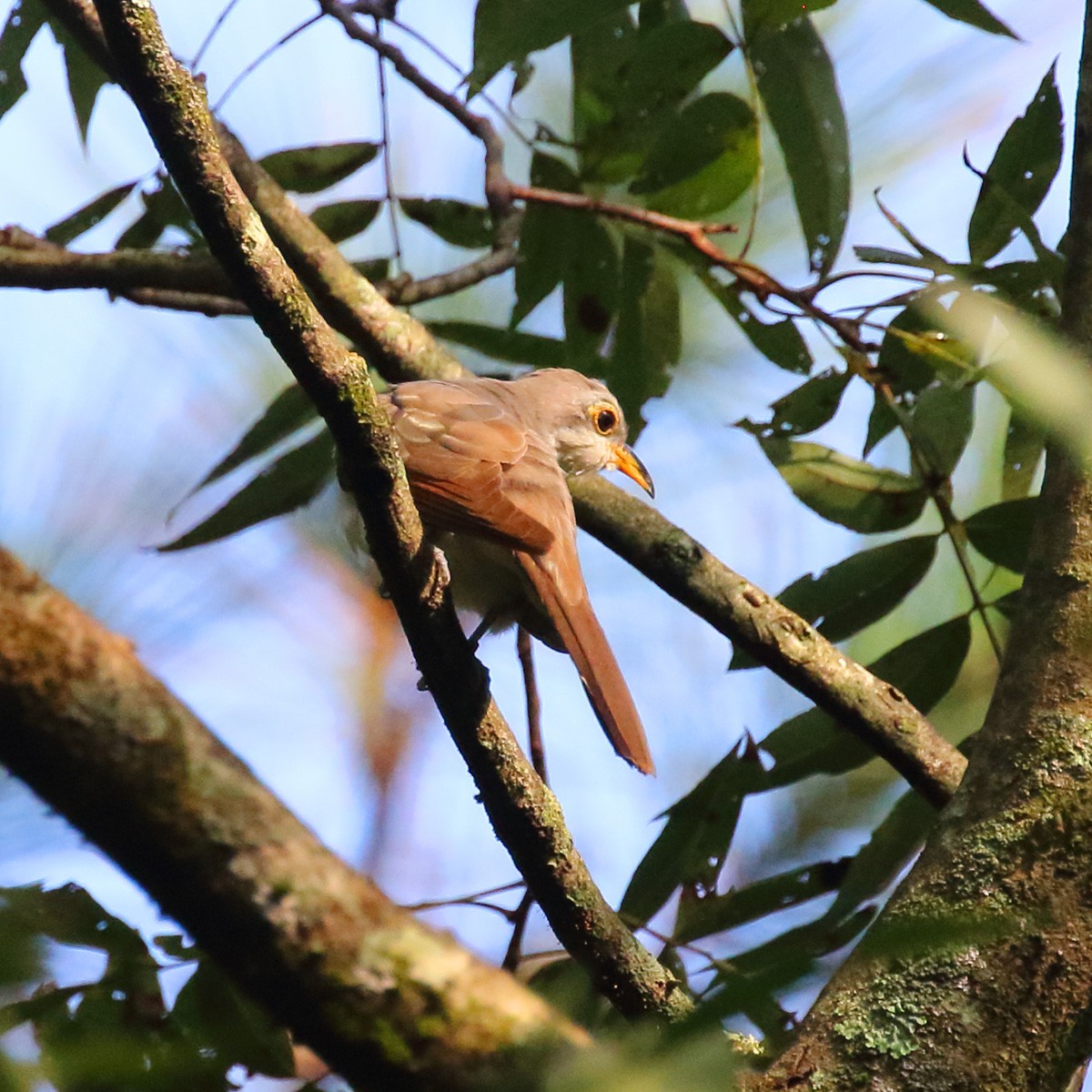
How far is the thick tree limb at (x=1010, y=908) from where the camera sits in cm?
229

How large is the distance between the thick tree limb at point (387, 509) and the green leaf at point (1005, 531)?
66.3 inches

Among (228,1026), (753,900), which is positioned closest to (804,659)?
(753,900)

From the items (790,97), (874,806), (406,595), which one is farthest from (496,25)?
(874,806)

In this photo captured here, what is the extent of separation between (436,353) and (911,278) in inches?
64.5

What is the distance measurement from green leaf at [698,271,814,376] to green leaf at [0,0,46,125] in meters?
2.30

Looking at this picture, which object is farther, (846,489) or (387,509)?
(846,489)

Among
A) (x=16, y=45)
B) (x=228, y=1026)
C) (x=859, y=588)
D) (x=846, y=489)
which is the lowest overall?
(x=228, y=1026)

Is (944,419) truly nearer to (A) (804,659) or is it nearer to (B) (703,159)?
(A) (804,659)

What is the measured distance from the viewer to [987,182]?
3189mm

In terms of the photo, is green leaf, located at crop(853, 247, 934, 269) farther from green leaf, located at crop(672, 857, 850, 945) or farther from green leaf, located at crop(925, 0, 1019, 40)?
green leaf, located at crop(672, 857, 850, 945)

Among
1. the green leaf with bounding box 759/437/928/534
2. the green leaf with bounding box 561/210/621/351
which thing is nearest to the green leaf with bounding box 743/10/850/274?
the green leaf with bounding box 759/437/928/534

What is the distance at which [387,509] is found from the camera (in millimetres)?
2531

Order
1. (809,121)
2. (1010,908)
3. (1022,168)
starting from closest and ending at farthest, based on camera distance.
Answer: (1010,908) → (1022,168) → (809,121)

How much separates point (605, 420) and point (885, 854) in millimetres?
1931
